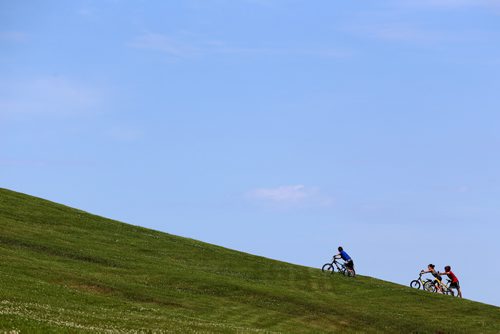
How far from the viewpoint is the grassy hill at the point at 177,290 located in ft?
152

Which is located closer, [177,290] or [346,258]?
[177,290]

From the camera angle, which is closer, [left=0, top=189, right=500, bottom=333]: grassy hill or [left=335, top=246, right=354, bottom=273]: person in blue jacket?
[left=0, top=189, right=500, bottom=333]: grassy hill

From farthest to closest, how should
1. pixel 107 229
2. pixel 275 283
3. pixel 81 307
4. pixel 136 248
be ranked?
pixel 107 229 → pixel 136 248 → pixel 275 283 → pixel 81 307

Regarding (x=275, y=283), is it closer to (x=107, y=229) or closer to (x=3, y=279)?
(x=107, y=229)

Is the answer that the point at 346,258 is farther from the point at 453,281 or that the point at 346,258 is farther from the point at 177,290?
the point at 177,290

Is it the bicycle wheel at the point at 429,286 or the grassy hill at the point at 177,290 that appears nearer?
the grassy hill at the point at 177,290

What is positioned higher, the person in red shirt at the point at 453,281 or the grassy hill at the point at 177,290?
the person in red shirt at the point at 453,281

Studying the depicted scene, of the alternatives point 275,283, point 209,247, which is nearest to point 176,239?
point 209,247

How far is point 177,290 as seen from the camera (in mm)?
62188

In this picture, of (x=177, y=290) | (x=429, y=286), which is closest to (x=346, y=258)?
(x=429, y=286)

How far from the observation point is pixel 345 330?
188 feet

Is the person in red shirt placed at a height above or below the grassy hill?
above

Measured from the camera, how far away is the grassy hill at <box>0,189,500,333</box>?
152ft

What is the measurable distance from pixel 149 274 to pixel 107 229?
2351 cm
